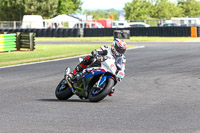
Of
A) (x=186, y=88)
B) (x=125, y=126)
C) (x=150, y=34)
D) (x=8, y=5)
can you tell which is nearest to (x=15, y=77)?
(x=186, y=88)

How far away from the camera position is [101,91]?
8766 mm

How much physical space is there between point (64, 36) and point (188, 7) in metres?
88.1

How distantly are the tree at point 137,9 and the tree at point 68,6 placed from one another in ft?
41.9

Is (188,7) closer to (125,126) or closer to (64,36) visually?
(64,36)

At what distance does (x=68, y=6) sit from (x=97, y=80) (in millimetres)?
102425

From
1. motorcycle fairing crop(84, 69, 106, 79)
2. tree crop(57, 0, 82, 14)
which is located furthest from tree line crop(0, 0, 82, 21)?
motorcycle fairing crop(84, 69, 106, 79)

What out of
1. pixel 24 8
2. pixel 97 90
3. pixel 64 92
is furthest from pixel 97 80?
pixel 24 8

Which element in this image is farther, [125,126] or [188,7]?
[188,7]

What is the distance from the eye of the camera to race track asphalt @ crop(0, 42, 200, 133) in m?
6.65

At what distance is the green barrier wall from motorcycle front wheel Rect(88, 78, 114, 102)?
61.4ft

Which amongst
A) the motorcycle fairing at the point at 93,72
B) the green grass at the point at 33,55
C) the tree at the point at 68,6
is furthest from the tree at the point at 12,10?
the motorcycle fairing at the point at 93,72

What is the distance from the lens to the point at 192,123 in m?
6.95

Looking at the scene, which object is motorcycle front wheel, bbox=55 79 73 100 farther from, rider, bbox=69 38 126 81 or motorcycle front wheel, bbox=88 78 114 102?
motorcycle front wheel, bbox=88 78 114 102

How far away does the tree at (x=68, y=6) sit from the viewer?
109 metres
